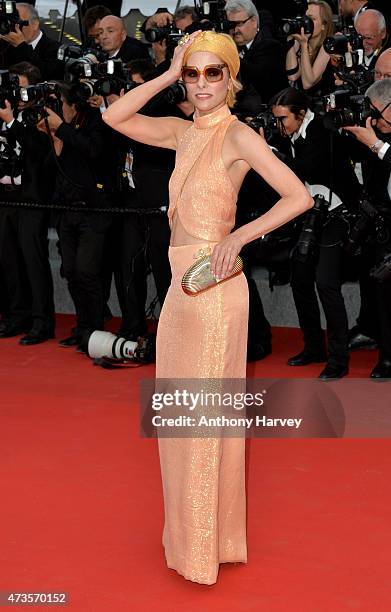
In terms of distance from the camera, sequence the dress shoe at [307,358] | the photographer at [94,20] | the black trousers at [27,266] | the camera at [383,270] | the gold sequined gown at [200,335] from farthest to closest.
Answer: the photographer at [94,20] < the black trousers at [27,266] < the dress shoe at [307,358] < the camera at [383,270] < the gold sequined gown at [200,335]

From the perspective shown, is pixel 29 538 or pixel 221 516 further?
pixel 29 538

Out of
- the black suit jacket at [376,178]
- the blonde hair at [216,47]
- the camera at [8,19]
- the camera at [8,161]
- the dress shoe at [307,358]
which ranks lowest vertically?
the dress shoe at [307,358]

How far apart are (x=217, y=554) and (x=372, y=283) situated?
3.46 m

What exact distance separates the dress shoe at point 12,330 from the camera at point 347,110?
2640 millimetres

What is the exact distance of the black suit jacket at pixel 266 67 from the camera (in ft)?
23.2

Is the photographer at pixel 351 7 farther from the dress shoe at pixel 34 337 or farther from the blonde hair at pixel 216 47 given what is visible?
the blonde hair at pixel 216 47

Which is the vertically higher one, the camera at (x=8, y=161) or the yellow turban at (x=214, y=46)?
the yellow turban at (x=214, y=46)

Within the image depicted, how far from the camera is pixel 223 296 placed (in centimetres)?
347

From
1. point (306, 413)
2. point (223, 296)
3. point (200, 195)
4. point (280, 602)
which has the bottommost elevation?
point (306, 413)

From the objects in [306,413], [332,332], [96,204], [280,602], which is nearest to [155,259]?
[96,204]

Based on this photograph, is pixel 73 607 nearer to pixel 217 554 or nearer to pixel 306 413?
pixel 217 554

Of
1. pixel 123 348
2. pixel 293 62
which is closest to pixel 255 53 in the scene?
pixel 293 62

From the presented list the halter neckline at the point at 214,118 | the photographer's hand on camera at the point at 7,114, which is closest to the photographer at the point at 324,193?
the photographer's hand on camera at the point at 7,114

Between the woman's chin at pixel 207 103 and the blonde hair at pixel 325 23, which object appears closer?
the woman's chin at pixel 207 103
